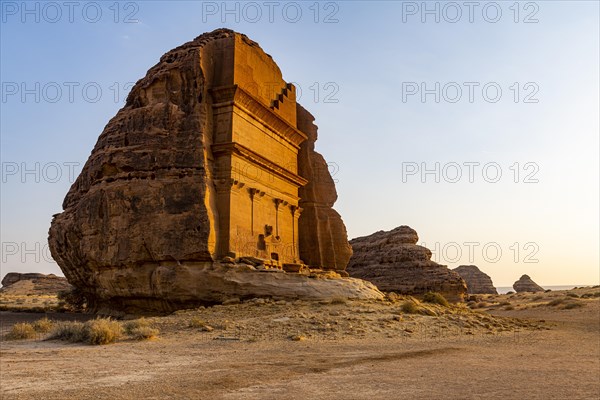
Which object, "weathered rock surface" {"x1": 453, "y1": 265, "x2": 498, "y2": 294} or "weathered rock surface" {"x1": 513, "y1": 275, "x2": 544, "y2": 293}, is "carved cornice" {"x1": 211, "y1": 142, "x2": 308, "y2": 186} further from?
"weathered rock surface" {"x1": 513, "y1": 275, "x2": 544, "y2": 293}

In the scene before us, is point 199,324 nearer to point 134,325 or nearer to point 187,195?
point 134,325

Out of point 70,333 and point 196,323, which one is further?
point 196,323

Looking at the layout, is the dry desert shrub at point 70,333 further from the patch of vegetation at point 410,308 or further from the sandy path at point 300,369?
the patch of vegetation at point 410,308

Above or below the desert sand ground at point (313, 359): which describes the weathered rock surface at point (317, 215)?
above

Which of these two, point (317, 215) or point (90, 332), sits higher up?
point (317, 215)

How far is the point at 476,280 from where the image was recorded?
7175 cm

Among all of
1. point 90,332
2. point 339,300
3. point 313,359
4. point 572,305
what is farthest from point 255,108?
point 572,305

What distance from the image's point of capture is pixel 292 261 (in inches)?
840

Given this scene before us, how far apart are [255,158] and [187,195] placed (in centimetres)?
340

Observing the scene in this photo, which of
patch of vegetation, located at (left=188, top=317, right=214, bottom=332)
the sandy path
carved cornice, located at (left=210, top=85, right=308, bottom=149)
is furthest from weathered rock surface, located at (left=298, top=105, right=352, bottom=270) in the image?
the sandy path

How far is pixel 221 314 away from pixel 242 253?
3.89 meters

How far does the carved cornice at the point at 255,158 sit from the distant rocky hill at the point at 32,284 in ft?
166

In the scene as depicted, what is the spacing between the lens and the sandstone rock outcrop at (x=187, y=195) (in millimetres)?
16141

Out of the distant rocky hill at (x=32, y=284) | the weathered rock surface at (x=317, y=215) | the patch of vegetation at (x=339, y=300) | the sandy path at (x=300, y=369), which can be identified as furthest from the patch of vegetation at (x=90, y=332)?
the distant rocky hill at (x=32, y=284)
